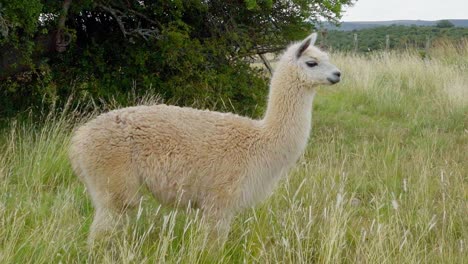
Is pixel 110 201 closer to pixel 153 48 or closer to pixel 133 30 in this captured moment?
pixel 133 30

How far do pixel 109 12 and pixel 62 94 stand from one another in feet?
4.21

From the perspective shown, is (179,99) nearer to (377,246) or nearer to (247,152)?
(247,152)

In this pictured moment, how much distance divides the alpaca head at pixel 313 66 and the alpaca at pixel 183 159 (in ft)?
0.87

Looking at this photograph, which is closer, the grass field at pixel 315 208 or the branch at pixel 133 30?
the grass field at pixel 315 208

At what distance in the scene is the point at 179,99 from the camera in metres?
8.39

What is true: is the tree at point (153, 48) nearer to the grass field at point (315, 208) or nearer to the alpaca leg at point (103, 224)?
the grass field at point (315, 208)

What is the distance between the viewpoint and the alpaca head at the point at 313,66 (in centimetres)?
480

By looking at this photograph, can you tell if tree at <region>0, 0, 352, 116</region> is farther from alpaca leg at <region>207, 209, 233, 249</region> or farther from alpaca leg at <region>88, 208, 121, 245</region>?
alpaca leg at <region>207, 209, 233, 249</region>

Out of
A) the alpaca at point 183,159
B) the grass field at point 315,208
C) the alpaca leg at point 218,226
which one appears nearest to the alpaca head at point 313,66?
the alpaca at point 183,159

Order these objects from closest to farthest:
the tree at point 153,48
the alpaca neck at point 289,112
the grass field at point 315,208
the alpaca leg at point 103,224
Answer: the grass field at point 315,208, the alpaca leg at point 103,224, the alpaca neck at point 289,112, the tree at point 153,48

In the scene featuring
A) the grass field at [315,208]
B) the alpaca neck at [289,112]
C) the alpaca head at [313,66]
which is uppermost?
the alpaca head at [313,66]

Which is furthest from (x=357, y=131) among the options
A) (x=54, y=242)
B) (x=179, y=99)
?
(x=54, y=242)

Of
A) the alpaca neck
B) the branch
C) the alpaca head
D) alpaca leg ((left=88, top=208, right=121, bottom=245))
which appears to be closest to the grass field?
alpaca leg ((left=88, top=208, right=121, bottom=245))

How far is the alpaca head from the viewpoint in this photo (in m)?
4.80
